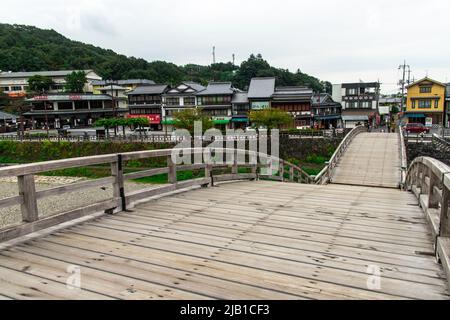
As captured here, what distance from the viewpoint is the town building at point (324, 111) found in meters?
46.7

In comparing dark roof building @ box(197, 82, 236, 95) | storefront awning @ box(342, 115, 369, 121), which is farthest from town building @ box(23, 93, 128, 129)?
storefront awning @ box(342, 115, 369, 121)

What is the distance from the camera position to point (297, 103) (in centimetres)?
4366

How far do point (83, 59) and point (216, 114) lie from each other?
5115cm

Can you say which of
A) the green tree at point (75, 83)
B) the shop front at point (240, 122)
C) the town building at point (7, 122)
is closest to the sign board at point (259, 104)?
the shop front at point (240, 122)

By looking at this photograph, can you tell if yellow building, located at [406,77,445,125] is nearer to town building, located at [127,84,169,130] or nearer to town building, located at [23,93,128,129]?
town building, located at [127,84,169,130]

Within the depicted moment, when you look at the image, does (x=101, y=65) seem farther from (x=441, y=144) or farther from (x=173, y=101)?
(x=441, y=144)

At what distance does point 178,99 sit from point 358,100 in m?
27.4

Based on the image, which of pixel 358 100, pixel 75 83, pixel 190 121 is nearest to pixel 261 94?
pixel 190 121

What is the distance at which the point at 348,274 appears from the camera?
3.01m

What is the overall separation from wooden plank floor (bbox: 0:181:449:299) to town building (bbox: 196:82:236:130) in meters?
40.9

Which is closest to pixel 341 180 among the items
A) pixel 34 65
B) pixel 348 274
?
pixel 348 274

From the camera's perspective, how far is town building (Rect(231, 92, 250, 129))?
45.0m

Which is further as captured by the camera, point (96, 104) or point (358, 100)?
point (358, 100)

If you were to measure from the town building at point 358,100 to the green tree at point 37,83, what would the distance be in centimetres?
4747
